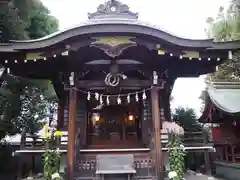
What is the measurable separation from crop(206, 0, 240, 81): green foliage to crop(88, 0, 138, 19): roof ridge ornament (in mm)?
9239

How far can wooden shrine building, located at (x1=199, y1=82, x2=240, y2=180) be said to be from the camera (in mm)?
12242

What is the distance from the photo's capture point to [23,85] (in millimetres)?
14672

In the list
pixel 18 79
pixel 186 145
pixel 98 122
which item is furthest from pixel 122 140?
pixel 18 79

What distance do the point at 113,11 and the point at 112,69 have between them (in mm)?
2305

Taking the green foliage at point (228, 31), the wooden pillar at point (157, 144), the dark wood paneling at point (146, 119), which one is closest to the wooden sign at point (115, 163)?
the wooden pillar at point (157, 144)

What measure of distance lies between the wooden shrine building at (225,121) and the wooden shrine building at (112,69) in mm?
3353

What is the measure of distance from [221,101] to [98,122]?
6417 mm

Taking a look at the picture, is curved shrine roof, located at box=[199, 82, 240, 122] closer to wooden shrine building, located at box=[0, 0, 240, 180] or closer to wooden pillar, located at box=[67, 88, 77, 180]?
wooden shrine building, located at box=[0, 0, 240, 180]

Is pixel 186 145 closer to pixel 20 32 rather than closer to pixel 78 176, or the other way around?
pixel 78 176

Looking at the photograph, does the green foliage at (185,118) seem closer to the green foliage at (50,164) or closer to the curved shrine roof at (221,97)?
the curved shrine roof at (221,97)

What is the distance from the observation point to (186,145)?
947 centimetres

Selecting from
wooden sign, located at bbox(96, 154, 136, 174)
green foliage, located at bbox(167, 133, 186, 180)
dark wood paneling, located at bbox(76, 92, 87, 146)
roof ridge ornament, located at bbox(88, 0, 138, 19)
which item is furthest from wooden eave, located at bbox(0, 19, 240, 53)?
wooden sign, located at bbox(96, 154, 136, 174)

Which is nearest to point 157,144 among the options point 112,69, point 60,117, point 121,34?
point 112,69

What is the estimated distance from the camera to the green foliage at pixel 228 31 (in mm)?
17203
